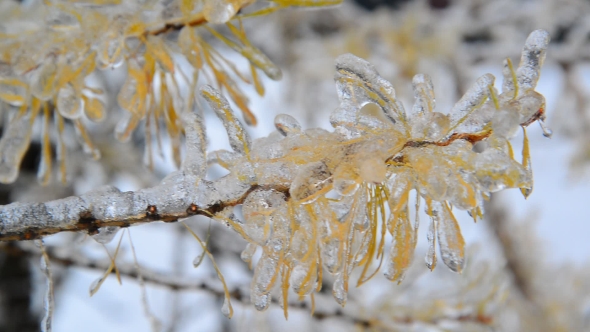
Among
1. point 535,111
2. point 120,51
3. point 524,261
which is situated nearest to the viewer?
point 535,111

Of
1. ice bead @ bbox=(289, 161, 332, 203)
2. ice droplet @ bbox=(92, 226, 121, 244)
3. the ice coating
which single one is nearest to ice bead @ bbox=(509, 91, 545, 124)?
the ice coating

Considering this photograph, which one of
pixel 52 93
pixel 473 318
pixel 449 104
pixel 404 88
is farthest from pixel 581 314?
pixel 52 93

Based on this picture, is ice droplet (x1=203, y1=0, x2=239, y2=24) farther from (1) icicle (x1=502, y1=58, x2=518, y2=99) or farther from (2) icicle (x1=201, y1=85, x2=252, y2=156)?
(1) icicle (x1=502, y1=58, x2=518, y2=99)

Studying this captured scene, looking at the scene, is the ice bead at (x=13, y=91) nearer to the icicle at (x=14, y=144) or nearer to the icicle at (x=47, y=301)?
the icicle at (x=14, y=144)

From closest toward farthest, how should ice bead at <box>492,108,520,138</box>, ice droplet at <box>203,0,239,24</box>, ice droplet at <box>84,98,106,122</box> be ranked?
ice bead at <box>492,108,520,138</box>, ice droplet at <box>203,0,239,24</box>, ice droplet at <box>84,98,106,122</box>

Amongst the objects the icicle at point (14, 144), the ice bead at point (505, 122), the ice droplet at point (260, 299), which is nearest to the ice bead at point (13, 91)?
the icicle at point (14, 144)

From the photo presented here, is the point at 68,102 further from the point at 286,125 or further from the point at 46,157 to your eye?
the point at 286,125

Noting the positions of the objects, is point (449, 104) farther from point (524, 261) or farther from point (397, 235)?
point (397, 235)
